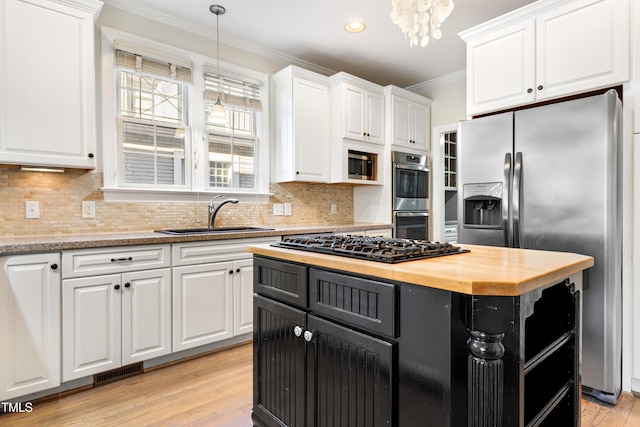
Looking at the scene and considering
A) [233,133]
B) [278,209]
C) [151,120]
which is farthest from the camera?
[278,209]

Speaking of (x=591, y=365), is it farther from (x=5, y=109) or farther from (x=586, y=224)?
→ (x=5, y=109)

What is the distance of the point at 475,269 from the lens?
1.12 meters

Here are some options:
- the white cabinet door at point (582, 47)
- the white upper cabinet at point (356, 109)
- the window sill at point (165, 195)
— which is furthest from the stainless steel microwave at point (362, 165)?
the white cabinet door at point (582, 47)

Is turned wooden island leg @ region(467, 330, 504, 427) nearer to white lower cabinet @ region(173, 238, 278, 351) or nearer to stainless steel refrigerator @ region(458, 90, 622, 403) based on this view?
stainless steel refrigerator @ region(458, 90, 622, 403)

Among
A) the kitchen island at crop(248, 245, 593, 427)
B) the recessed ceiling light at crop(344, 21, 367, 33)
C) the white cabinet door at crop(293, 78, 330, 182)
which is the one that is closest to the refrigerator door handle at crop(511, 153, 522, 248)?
the kitchen island at crop(248, 245, 593, 427)

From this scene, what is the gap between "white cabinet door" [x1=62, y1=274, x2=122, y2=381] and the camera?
213 centimetres

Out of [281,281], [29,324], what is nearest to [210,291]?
[29,324]

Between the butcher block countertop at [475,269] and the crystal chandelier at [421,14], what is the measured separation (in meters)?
1.07

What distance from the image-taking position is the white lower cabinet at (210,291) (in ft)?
8.45

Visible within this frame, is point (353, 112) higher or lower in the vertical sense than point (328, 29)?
lower

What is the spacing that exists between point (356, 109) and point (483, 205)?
1.81 meters

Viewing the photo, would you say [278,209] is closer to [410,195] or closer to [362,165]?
[362,165]

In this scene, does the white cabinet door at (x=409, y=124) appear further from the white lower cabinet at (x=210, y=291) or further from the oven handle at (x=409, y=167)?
the white lower cabinet at (x=210, y=291)

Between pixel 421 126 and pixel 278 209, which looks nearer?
pixel 278 209
